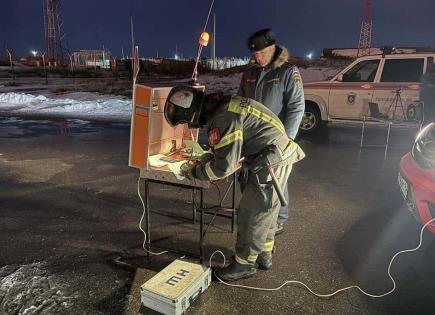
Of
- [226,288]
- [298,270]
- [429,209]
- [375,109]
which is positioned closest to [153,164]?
[226,288]

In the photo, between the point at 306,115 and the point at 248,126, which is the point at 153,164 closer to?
the point at 248,126

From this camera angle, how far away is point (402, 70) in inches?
346

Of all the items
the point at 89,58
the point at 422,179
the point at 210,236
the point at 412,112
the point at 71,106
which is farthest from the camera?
the point at 89,58

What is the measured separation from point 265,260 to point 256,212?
25.1 inches

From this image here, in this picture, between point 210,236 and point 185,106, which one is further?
point 210,236

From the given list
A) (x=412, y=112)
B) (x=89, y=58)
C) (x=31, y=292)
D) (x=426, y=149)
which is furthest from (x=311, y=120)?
(x=89, y=58)

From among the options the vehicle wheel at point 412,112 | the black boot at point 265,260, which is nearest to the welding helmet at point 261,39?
the black boot at point 265,260

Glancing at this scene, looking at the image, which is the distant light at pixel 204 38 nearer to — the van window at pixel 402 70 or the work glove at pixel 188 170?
the work glove at pixel 188 170

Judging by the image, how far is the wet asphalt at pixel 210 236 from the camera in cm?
313

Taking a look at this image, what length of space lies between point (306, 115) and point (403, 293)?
708 cm

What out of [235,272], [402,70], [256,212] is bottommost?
[235,272]

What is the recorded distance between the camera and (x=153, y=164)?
3.48m

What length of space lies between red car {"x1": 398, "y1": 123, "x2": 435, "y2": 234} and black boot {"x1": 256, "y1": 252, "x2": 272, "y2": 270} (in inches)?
53.4

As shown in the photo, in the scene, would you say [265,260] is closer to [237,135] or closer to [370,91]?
[237,135]
